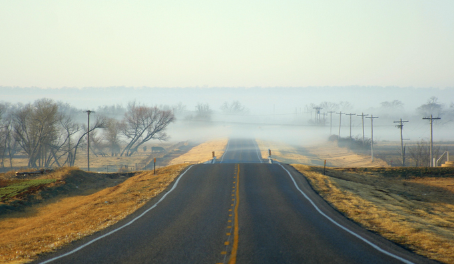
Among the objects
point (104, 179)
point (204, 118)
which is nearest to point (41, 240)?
point (104, 179)

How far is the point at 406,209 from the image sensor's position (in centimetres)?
1636

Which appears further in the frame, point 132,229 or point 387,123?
point 387,123

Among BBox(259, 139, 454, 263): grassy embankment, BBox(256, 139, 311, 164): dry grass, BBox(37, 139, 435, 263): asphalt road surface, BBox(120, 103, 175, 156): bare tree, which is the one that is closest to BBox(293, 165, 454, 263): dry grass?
BBox(259, 139, 454, 263): grassy embankment

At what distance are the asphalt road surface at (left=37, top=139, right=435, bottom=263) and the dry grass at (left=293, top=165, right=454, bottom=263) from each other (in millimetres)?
673

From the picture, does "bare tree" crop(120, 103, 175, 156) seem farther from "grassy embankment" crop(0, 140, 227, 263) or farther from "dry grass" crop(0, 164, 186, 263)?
"dry grass" crop(0, 164, 186, 263)

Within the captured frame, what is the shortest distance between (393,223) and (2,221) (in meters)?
20.0

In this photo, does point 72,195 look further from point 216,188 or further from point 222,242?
point 222,242

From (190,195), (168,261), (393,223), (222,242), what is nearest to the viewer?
(168,261)

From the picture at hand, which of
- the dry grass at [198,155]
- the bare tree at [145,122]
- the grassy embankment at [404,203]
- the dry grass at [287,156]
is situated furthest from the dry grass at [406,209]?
the bare tree at [145,122]

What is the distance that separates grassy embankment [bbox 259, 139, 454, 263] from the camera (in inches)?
387

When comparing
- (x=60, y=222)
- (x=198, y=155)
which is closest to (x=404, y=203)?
(x=60, y=222)

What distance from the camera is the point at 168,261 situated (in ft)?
25.8

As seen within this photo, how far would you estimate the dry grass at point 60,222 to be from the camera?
31.5 feet

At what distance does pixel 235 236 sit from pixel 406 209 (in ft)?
36.3
